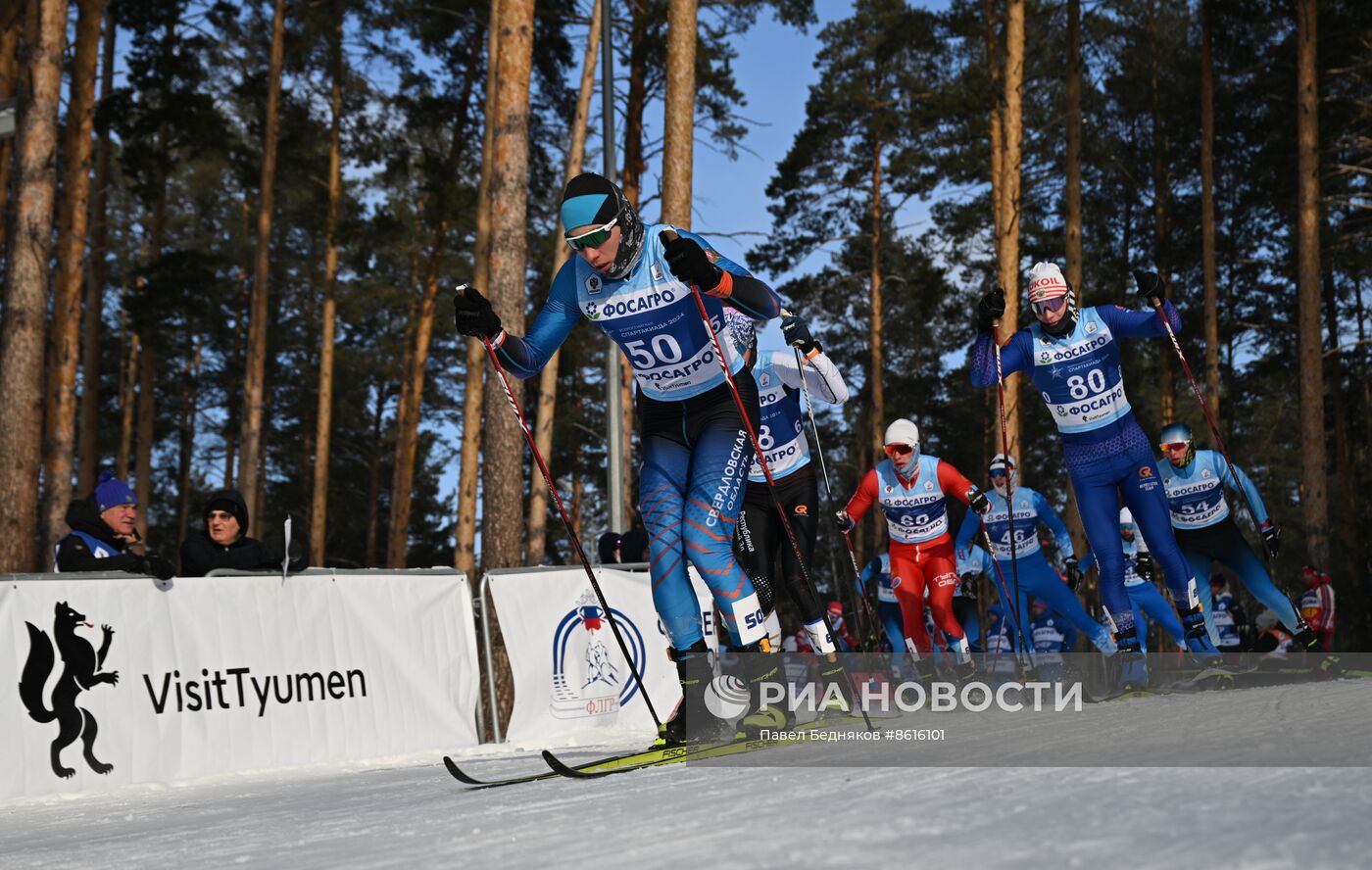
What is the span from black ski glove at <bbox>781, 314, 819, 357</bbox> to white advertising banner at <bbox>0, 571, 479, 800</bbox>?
394 cm

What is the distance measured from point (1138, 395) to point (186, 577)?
31643mm

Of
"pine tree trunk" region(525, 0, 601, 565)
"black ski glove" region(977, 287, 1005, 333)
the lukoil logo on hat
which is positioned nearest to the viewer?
"black ski glove" region(977, 287, 1005, 333)

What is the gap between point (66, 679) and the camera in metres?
6.30

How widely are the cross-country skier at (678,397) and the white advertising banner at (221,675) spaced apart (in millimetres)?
2981

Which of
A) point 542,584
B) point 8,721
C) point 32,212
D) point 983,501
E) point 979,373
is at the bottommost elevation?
point 8,721

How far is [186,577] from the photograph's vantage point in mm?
7043

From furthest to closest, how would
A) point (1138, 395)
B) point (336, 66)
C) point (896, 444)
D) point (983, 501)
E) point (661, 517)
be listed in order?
point (1138, 395) < point (336, 66) < point (896, 444) < point (983, 501) < point (661, 517)

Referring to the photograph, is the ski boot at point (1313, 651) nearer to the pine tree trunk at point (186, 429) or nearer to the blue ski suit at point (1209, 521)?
the blue ski suit at point (1209, 521)

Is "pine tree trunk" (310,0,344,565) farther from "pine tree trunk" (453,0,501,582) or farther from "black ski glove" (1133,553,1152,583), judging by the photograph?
"black ski glove" (1133,553,1152,583)

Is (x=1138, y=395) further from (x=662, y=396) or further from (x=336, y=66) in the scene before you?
(x=662, y=396)

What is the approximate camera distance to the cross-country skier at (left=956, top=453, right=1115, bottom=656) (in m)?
10.2

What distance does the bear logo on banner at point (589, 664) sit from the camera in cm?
902

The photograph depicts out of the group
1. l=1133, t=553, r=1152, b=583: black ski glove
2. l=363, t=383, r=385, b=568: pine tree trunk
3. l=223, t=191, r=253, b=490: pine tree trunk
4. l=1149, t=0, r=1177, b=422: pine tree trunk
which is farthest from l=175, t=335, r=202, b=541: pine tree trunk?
l=1133, t=553, r=1152, b=583: black ski glove

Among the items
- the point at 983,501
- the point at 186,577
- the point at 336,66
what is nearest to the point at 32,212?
the point at 186,577
